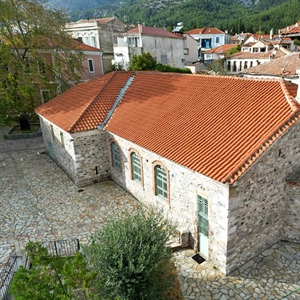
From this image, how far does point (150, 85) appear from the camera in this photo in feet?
60.9

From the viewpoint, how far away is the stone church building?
10.1 meters

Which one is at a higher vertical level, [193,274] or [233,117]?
[233,117]

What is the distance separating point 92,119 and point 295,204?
39.1ft

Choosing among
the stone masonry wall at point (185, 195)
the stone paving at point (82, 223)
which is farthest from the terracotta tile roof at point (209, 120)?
the stone paving at point (82, 223)

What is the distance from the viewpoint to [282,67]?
1144 inches

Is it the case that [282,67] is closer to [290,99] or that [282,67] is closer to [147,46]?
[290,99]

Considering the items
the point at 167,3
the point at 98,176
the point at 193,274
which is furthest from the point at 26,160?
the point at 167,3

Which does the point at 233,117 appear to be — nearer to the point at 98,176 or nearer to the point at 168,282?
the point at 168,282

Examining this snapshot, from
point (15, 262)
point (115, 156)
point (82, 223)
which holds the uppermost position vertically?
point (115, 156)

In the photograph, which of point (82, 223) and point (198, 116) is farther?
point (82, 223)

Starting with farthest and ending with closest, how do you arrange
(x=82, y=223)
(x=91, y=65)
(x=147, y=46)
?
(x=147, y=46) → (x=91, y=65) → (x=82, y=223)

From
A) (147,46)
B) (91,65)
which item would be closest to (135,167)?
(91,65)

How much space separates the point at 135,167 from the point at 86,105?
239 inches

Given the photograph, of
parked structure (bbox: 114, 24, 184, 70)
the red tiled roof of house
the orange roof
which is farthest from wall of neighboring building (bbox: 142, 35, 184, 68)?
the orange roof
